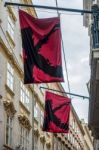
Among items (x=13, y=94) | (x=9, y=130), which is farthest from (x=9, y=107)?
(x=13, y=94)

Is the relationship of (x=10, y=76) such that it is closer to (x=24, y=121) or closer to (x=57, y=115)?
(x=24, y=121)

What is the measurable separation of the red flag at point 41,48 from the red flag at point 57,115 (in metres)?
8.58

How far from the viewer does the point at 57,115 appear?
79.2 feet

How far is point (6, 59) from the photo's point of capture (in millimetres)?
29984

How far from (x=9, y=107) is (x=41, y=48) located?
1433 cm

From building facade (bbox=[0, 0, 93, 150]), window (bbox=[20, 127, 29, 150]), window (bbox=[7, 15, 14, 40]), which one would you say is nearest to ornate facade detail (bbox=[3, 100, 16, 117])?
building facade (bbox=[0, 0, 93, 150])

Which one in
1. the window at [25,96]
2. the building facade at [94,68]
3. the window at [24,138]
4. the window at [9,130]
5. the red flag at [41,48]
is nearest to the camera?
the building facade at [94,68]

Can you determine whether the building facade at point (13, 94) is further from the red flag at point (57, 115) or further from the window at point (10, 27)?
the red flag at point (57, 115)

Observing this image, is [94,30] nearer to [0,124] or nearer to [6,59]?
[0,124]

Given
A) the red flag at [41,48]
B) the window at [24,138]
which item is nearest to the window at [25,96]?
the window at [24,138]

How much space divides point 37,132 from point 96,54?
2642cm

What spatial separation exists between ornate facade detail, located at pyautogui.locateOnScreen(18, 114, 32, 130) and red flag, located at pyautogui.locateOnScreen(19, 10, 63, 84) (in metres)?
16.8

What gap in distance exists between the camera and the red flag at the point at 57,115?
2439 cm

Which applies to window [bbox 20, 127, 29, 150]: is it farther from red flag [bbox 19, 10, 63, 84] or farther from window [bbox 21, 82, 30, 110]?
red flag [bbox 19, 10, 63, 84]
